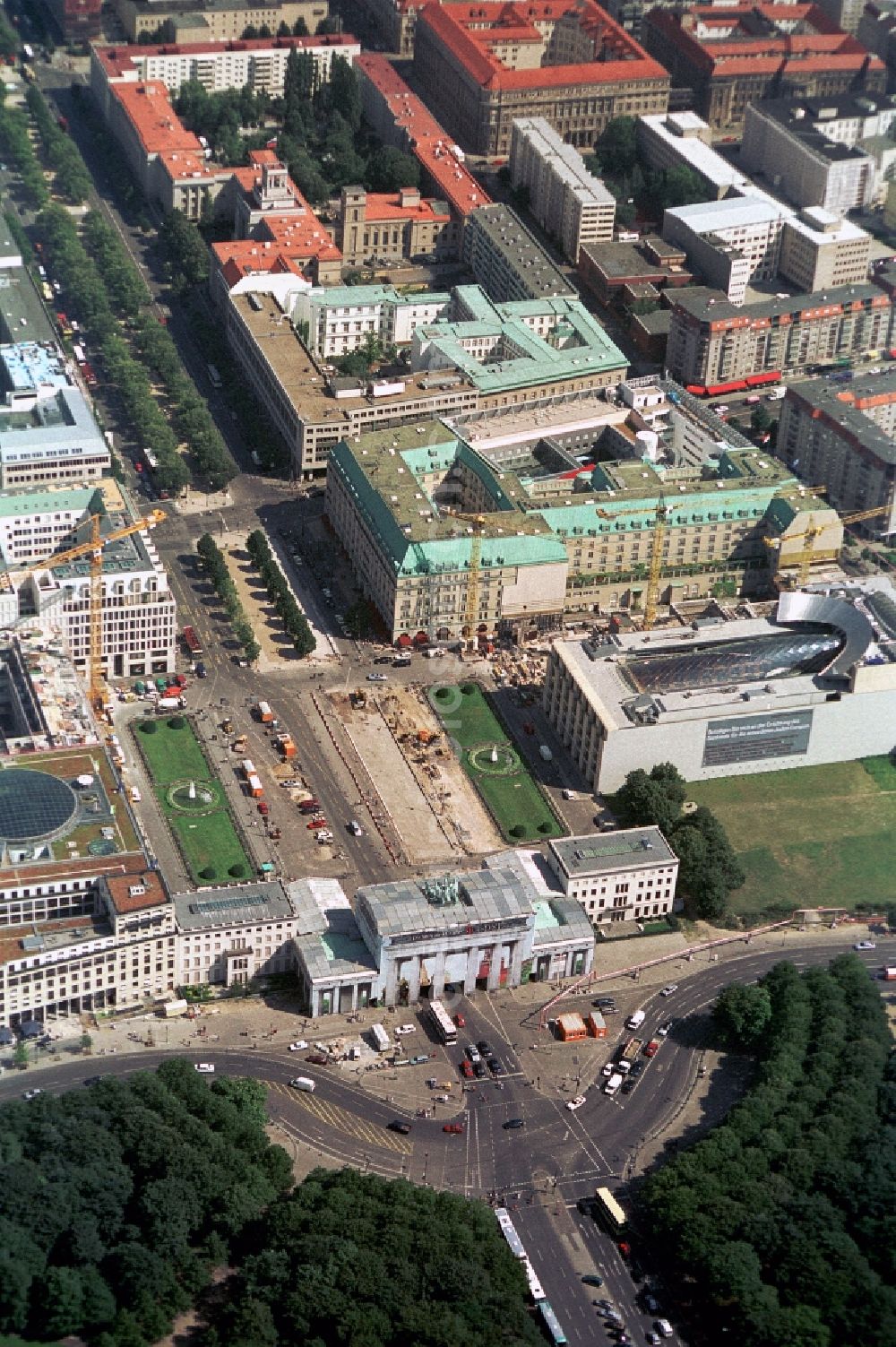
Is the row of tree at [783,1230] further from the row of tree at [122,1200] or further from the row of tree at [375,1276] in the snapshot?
the row of tree at [122,1200]

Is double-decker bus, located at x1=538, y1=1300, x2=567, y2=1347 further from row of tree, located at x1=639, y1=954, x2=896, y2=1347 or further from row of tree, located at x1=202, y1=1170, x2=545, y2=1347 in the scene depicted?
→ row of tree, located at x1=639, y1=954, x2=896, y2=1347

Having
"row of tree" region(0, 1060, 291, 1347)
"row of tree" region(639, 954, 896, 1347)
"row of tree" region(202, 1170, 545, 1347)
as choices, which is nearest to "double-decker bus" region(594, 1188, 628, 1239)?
"row of tree" region(639, 954, 896, 1347)

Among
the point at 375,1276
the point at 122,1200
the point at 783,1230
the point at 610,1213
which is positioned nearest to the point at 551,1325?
the point at 610,1213

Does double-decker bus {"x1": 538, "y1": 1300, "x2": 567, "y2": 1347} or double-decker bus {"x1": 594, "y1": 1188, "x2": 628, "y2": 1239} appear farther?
double-decker bus {"x1": 594, "y1": 1188, "x2": 628, "y2": 1239}

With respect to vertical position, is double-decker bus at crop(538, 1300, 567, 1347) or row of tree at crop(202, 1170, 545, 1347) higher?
row of tree at crop(202, 1170, 545, 1347)

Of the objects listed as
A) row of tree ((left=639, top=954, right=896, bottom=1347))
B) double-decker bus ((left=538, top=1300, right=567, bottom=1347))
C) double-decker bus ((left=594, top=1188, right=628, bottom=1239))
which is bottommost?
double-decker bus ((left=594, top=1188, right=628, bottom=1239))

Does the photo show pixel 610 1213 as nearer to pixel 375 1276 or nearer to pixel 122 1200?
pixel 375 1276
